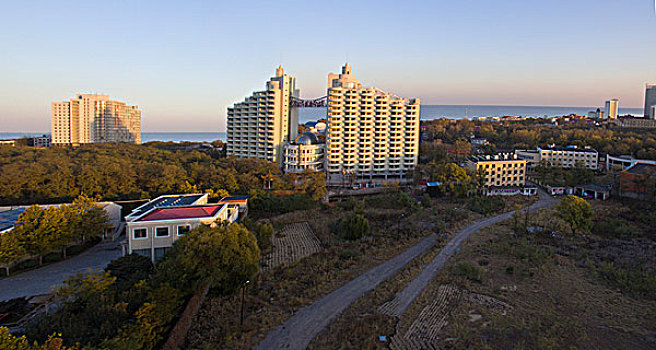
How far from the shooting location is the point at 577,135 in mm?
41312

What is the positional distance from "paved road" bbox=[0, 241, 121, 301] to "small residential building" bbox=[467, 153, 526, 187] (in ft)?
74.9

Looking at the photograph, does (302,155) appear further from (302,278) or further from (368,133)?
(302,278)

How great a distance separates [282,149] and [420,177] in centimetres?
1250

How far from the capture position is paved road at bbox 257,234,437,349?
7.89 metres

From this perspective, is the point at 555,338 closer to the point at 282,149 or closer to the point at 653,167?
the point at 653,167

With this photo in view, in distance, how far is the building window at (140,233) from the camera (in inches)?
473

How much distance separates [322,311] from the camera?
362 inches

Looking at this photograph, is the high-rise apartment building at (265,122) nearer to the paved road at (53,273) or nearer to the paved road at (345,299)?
the paved road at (53,273)

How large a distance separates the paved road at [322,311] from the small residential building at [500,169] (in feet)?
53.8

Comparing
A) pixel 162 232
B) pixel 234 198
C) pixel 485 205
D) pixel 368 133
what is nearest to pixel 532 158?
pixel 368 133

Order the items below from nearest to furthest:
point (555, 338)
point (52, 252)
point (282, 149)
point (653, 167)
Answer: point (555, 338) < point (52, 252) < point (653, 167) < point (282, 149)

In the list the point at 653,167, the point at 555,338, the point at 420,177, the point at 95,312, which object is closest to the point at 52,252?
the point at 95,312

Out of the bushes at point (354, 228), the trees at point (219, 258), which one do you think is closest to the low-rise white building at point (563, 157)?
the bushes at point (354, 228)

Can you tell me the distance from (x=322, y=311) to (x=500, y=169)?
2222cm
